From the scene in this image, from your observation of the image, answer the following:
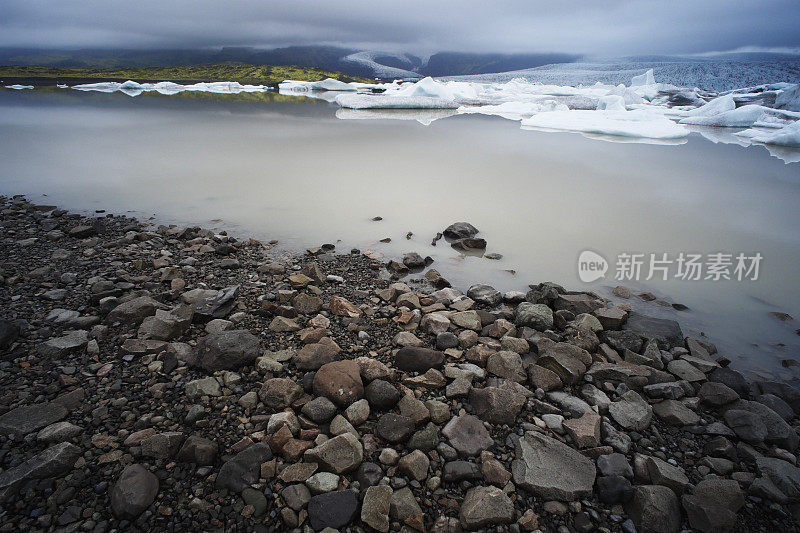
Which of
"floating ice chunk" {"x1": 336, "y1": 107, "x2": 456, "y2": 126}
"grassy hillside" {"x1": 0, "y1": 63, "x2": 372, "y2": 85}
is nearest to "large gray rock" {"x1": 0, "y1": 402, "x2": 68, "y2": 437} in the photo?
"floating ice chunk" {"x1": 336, "y1": 107, "x2": 456, "y2": 126}

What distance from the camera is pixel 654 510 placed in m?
1.62

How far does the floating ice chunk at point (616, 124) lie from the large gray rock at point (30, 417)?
1653 cm

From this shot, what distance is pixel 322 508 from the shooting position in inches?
62.6

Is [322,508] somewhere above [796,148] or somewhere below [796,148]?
below

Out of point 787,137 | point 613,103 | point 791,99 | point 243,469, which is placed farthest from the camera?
point 791,99

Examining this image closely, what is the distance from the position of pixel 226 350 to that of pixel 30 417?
2.95 feet

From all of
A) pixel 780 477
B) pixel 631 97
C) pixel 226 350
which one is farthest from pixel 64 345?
pixel 631 97

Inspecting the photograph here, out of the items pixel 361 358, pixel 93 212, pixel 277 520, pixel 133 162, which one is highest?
pixel 133 162

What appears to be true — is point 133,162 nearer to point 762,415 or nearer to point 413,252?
point 413,252

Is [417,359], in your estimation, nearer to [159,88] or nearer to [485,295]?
[485,295]

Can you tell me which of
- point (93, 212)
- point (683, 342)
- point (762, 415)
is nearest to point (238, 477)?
point (762, 415)

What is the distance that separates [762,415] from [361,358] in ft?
7.44

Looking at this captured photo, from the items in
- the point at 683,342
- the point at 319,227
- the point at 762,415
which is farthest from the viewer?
the point at 319,227

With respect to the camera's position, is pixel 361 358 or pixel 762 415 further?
pixel 361 358
